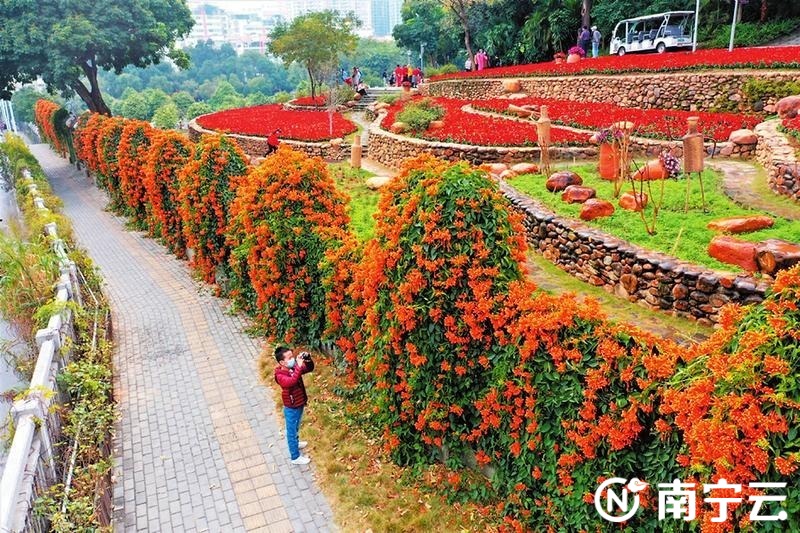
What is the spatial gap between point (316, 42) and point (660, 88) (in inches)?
796

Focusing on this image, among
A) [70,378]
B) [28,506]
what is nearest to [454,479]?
[28,506]

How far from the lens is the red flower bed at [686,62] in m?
17.3

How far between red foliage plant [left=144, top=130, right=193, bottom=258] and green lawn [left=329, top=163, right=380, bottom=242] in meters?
3.63

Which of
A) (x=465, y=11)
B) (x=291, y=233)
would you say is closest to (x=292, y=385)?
(x=291, y=233)

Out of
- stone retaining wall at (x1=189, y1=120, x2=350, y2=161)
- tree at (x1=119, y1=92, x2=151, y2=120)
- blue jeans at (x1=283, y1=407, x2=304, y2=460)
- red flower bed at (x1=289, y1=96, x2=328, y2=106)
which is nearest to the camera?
blue jeans at (x1=283, y1=407, x2=304, y2=460)

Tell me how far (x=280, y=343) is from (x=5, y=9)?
80.3 feet

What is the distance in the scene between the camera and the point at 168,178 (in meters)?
13.8

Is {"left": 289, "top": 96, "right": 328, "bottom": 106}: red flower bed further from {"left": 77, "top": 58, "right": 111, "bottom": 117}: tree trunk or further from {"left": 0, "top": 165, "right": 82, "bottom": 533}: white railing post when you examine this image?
{"left": 0, "top": 165, "right": 82, "bottom": 533}: white railing post

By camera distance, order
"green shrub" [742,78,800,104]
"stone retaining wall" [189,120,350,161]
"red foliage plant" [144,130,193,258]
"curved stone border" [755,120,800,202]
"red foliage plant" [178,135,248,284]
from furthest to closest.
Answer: "stone retaining wall" [189,120,350,161] → "green shrub" [742,78,800,104] → "red foliage plant" [144,130,193,258] → "red foliage plant" [178,135,248,284] → "curved stone border" [755,120,800,202]

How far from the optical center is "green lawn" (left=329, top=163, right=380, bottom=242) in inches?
446

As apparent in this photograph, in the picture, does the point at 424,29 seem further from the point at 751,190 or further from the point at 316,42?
the point at 751,190

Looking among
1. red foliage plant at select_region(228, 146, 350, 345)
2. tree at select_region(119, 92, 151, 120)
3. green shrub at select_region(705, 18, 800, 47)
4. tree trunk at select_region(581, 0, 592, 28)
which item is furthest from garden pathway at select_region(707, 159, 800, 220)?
tree at select_region(119, 92, 151, 120)

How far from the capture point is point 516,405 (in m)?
5.29

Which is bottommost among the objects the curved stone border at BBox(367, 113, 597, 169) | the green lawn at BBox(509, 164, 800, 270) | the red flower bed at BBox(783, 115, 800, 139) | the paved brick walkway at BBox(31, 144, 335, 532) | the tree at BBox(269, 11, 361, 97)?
the paved brick walkway at BBox(31, 144, 335, 532)
